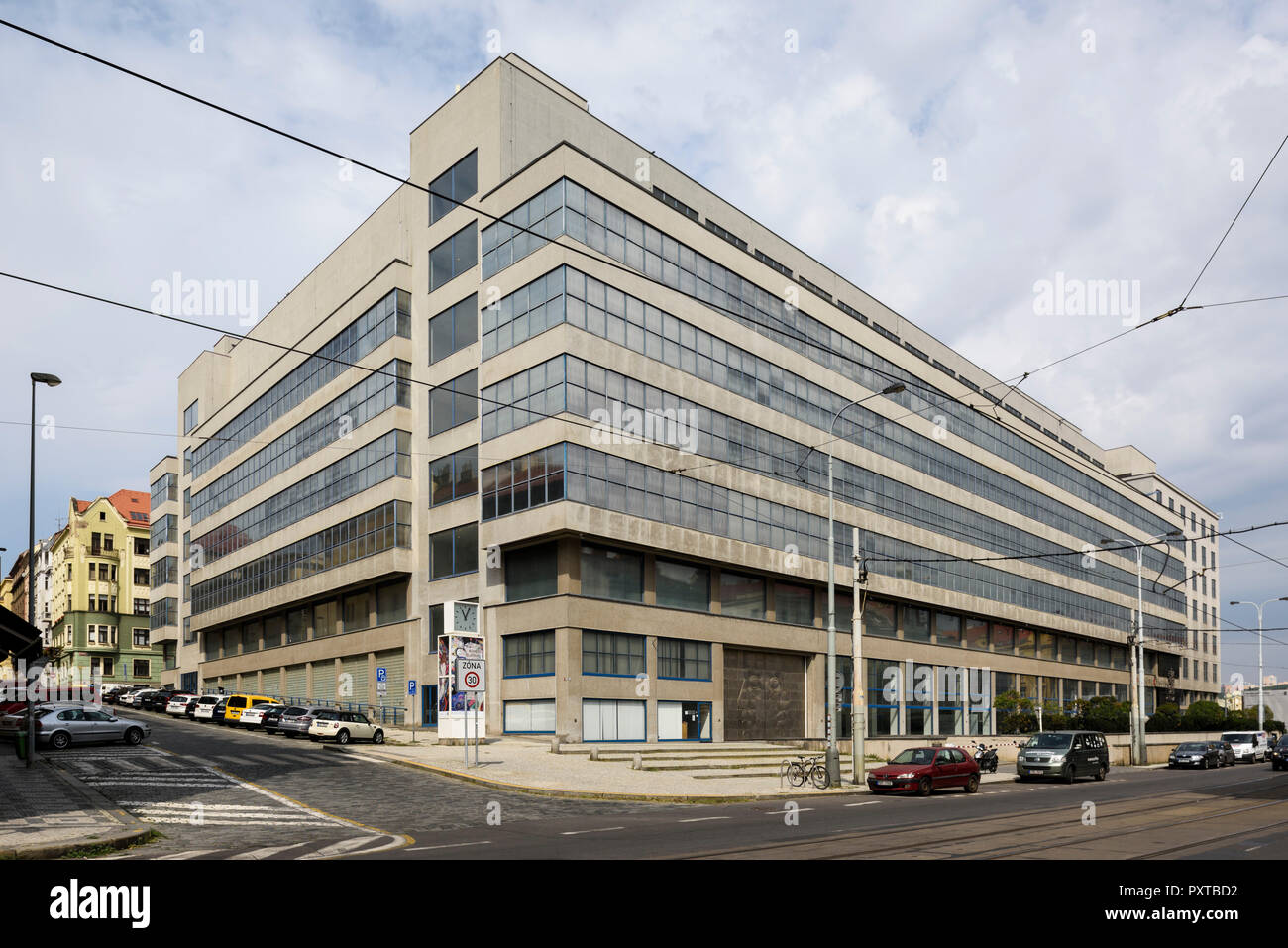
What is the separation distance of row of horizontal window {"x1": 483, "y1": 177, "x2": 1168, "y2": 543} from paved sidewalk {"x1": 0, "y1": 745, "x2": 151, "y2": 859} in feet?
58.2

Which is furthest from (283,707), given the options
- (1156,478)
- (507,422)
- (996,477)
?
(1156,478)

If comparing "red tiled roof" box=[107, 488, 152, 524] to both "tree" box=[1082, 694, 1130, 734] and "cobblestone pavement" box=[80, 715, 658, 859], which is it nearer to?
"cobblestone pavement" box=[80, 715, 658, 859]

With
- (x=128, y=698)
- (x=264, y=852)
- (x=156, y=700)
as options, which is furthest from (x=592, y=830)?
(x=128, y=698)

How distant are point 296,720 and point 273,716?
7.96ft

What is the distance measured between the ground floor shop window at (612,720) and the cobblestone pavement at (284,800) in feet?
30.7

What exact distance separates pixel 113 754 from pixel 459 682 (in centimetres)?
1068

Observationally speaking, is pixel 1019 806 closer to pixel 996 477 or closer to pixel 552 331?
pixel 552 331

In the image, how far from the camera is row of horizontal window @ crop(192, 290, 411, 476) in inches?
2056

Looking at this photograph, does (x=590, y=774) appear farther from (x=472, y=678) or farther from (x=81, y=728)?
(x=81, y=728)

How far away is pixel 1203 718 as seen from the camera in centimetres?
8281

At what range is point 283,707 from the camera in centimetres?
4381

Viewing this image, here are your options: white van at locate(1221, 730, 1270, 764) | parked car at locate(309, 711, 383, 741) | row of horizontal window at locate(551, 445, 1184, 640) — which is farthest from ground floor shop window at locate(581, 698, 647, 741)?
white van at locate(1221, 730, 1270, 764)

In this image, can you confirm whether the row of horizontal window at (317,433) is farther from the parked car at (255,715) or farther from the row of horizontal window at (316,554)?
the parked car at (255,715)
